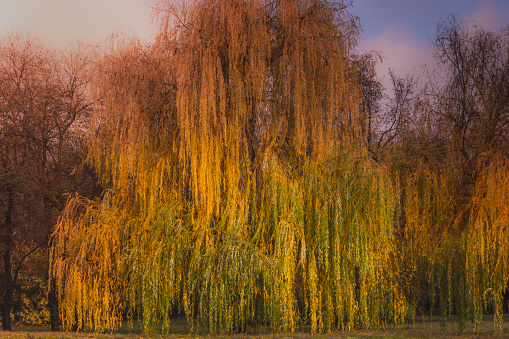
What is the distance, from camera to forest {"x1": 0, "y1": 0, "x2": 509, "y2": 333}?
793 cm

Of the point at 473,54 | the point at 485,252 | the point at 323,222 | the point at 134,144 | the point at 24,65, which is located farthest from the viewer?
the point at 24,65

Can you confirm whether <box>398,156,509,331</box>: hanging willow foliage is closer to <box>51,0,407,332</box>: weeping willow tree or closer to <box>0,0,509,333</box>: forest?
<box>0,0,509,333</box>: forest

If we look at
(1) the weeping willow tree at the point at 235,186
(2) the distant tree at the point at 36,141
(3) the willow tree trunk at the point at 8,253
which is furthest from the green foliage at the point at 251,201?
(3) the willow tree trunk at the point at 8,253

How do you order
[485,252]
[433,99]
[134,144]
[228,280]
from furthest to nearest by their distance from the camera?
[433,99]
[134,144]
[485,252]
[228,280]

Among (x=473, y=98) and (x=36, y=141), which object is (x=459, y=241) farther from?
(x=36, y=141)

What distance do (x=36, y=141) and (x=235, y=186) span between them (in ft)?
25.6

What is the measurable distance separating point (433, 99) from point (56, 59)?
11.2 meters

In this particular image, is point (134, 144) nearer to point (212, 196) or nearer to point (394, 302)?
point (212, 196)

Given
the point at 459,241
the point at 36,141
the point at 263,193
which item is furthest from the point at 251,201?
the point at 36,141

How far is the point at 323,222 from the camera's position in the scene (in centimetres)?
809

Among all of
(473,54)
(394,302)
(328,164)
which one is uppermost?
(473,54)

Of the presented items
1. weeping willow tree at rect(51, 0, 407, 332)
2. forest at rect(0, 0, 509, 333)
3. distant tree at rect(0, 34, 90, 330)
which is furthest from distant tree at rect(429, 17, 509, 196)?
distant tree at rect(0, 34, 90, 330)

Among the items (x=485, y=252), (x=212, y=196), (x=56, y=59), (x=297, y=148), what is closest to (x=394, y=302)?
(x=485, y=252)

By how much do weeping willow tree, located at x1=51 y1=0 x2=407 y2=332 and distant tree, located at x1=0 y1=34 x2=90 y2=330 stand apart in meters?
3.50
